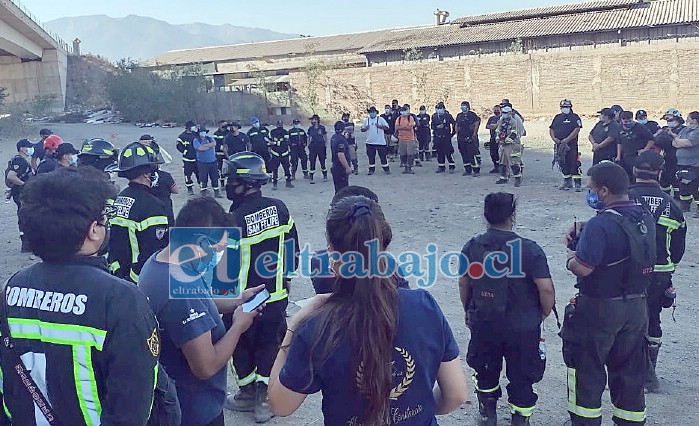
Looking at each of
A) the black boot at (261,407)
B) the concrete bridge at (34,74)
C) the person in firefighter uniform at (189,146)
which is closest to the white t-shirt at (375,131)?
the person in firefighter uniform at (189,146)

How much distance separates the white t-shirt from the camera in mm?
16078

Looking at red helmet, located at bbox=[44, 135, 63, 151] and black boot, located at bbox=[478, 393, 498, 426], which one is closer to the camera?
black boot, located at bbox=[478, 393, 498, 426]

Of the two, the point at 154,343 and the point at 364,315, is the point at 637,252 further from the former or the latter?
the point at 154,343

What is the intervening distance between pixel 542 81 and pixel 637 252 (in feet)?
81.5

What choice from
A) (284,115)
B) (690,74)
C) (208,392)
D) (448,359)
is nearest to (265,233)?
(208,392)

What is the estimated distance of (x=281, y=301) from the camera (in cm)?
465

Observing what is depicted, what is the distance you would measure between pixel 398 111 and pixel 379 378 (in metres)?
15.8

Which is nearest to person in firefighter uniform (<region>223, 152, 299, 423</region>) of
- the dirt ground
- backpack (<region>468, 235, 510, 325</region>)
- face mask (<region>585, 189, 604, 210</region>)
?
the dirt ground

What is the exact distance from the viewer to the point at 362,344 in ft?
6.42

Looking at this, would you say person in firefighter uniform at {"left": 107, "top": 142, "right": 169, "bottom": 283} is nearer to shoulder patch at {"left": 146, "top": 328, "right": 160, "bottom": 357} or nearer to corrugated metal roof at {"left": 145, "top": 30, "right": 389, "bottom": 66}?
shoulder patch at {"left": 146, "top": 328, "right": 160, "bottom": 357}

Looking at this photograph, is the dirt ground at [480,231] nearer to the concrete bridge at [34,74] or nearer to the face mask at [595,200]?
the face mask at [595,200]

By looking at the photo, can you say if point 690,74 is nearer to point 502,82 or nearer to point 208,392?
point 502,82

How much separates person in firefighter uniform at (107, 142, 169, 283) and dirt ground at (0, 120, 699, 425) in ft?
4.54

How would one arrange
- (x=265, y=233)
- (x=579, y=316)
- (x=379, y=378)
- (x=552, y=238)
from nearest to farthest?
(x=379, y=378) < (x=579, y=316) < (x=265, y=233) < (x=552, y=238)
